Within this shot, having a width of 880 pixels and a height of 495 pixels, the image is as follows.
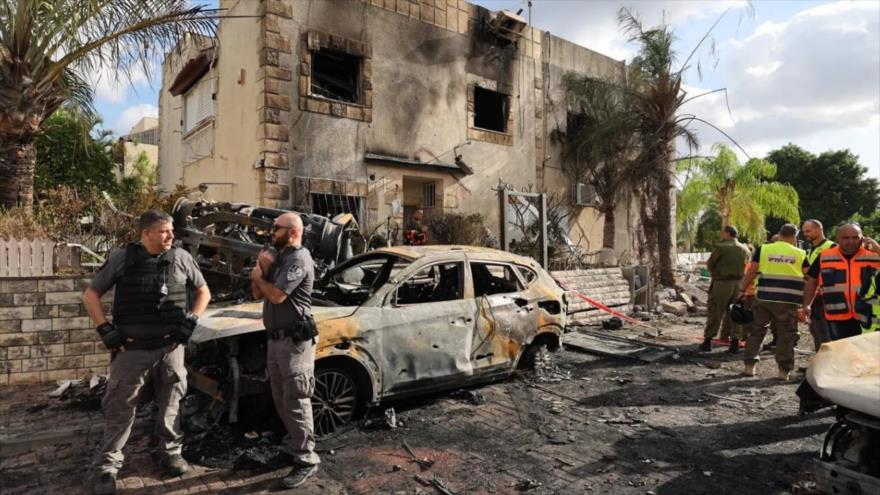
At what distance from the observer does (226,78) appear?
35.9 ft

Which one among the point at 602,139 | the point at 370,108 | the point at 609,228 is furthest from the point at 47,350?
the point at 609,228

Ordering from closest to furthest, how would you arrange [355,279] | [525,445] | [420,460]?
[420,460] → [525,445] → [355,279]

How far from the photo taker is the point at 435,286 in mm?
5703

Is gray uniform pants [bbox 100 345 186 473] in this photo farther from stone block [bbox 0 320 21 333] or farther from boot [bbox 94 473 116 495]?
stone block [bbox 0 320 21 333]

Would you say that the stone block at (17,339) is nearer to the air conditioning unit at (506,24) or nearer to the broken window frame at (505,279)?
the broken window frame at (505,279)

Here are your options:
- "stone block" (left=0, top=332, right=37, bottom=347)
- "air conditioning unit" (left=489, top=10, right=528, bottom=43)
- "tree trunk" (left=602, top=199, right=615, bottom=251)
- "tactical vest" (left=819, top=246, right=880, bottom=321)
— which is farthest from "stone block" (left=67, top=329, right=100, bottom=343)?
"tree trunk" (left=602, top=199, right=615, bottom=251)

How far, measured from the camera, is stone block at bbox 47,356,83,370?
6180mm

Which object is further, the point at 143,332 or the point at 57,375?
the point at 57,375

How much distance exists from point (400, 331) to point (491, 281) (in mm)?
1596

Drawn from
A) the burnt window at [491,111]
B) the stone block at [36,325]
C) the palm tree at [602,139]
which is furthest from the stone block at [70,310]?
the palm tree at [602,139]

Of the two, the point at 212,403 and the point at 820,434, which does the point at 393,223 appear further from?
the point at 820,434

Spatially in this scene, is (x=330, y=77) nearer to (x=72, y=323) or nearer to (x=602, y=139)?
(x=72, y=323)

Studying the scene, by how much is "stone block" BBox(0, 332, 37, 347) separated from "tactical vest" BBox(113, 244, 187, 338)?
370 cm

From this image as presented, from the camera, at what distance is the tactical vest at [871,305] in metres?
4.17
